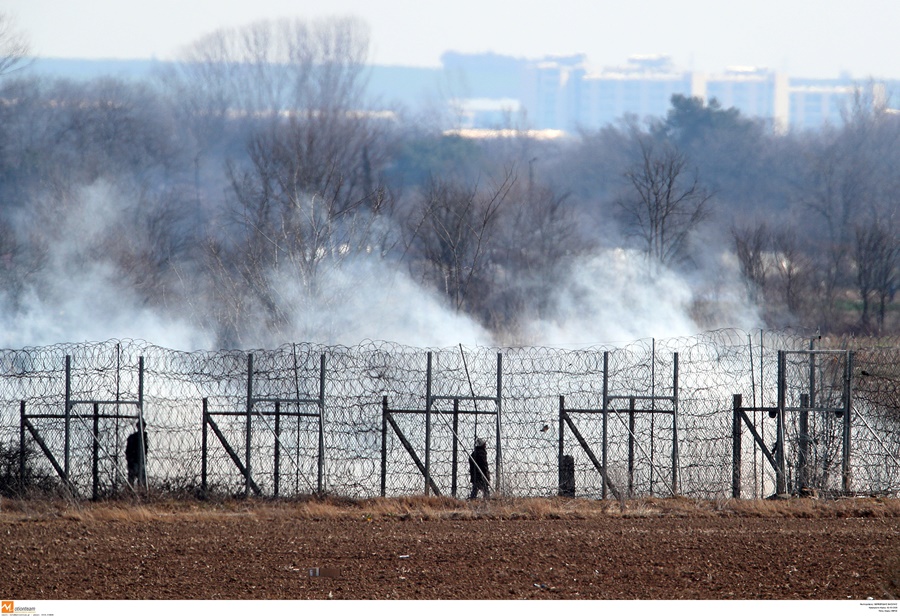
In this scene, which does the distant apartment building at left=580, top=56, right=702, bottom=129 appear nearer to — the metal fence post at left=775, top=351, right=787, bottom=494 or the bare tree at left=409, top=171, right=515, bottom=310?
the bare tree at left=409, top=171, right=515, bottom=310

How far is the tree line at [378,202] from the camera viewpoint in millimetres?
31359

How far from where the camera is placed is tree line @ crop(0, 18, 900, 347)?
103ft

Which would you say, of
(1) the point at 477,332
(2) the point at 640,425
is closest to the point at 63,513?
(2) the point at 640,425

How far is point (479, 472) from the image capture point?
13.8m

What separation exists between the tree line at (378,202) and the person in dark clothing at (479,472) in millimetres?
13626

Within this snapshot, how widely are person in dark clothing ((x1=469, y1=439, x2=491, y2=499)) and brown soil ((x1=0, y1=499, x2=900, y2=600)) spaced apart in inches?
20.9

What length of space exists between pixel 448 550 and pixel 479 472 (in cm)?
311

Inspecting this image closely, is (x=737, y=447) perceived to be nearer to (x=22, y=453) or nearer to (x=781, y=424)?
(x=781, y=424)

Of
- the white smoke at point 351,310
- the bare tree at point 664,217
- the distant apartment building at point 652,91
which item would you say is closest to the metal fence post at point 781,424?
Answer: the white smoke at point 351,310

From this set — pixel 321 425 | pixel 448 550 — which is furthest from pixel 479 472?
pixel 448 550

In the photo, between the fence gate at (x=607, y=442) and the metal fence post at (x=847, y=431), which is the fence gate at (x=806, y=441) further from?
the fence gate at (x=607, y=442)

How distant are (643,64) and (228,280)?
93950 millimetres

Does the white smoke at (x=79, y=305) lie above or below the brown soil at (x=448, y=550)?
above

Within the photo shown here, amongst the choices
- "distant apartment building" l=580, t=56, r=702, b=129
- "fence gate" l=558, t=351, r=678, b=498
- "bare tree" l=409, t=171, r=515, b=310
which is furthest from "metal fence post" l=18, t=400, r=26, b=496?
"distant apartment building" l=580, t=56, r=702, b=129
